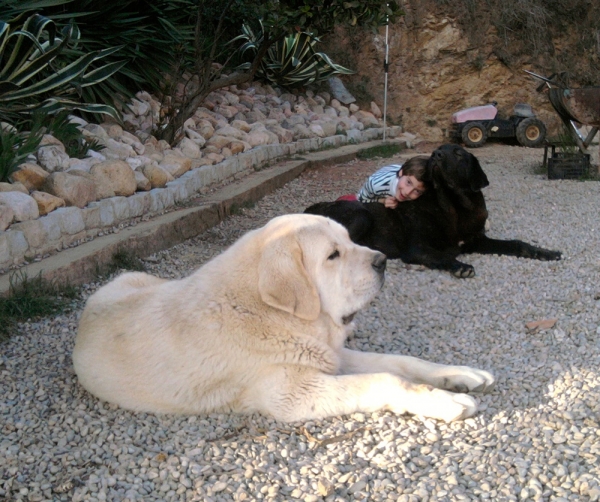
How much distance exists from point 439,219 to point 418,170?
469 mm

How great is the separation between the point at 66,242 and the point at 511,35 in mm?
12125

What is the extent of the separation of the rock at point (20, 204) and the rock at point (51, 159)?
895 mm

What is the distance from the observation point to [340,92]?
14156mm

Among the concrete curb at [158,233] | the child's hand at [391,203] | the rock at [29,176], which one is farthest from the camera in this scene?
the child's hand at [391,203]

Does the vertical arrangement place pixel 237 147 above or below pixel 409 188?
below

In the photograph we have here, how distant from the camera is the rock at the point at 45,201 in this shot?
17.4ft

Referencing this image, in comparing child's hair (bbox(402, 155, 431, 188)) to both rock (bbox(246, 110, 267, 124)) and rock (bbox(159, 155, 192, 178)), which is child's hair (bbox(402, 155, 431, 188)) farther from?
rock (bbox(246, 110, 267, 124))

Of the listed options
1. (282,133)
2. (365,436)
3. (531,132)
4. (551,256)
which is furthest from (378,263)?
(531,132)

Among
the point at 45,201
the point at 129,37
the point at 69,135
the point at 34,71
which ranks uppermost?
the point at 129,37

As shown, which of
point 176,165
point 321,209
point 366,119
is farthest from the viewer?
point 366,119

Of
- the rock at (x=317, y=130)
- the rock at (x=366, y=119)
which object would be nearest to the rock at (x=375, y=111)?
the rock at (x=366, y=119)

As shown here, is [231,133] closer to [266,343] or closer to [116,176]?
[116,176]

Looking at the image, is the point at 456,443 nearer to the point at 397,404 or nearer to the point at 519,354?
the point at 397,404

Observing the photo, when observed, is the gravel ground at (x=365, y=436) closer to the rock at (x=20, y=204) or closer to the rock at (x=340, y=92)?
the rock at (x=20, y=204)
